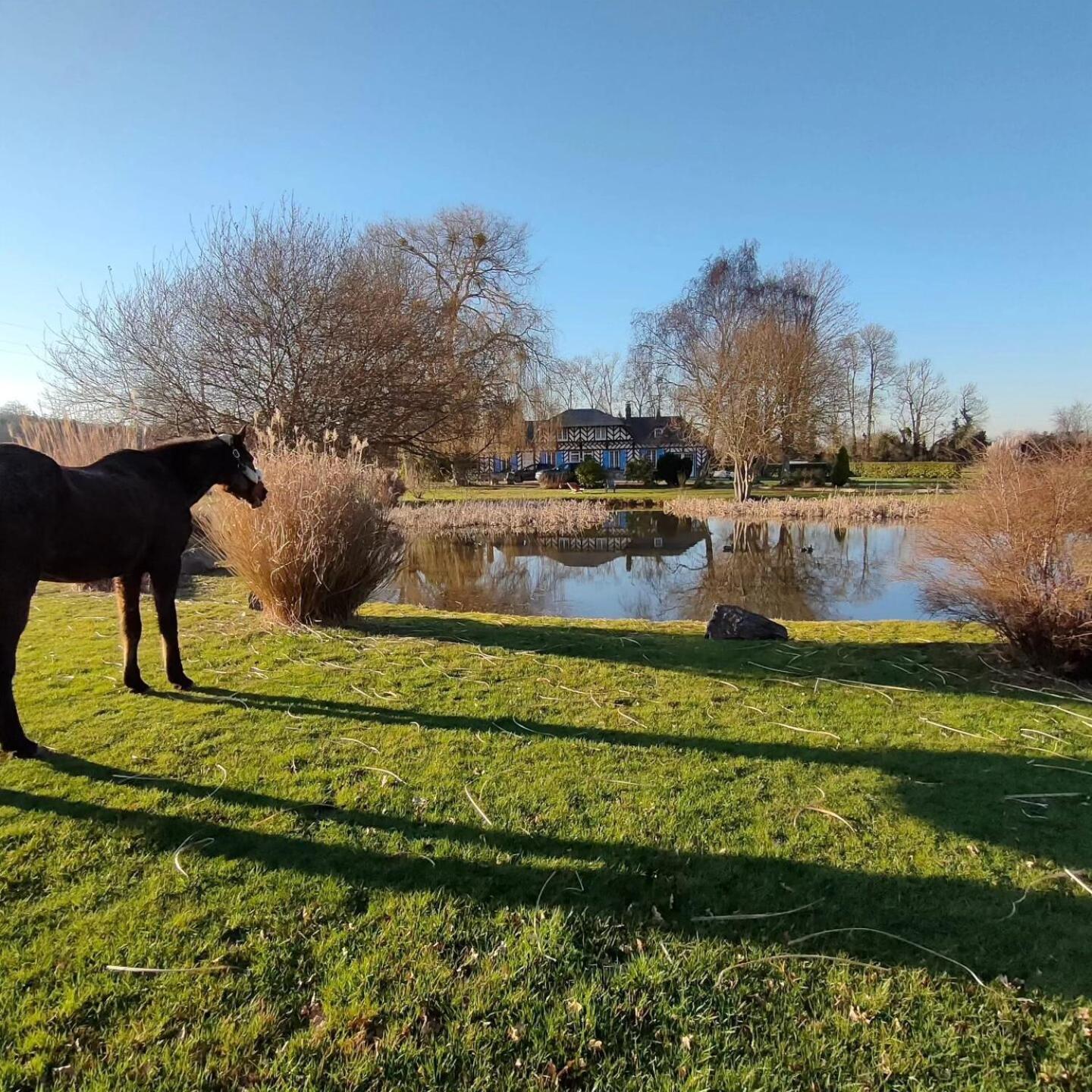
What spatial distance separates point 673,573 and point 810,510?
→ 10861 millimetres

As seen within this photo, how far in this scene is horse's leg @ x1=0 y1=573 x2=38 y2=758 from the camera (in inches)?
112

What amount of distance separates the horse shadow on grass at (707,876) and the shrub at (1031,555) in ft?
7.05

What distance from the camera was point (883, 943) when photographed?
197cm

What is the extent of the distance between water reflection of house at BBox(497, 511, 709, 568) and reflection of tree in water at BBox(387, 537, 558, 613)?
3.28 ft

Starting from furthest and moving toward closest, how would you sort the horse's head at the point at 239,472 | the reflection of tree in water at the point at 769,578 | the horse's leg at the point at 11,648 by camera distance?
the reflection of tree in water at the point at 769,578 → the horse's head at the point at 239,472 → the horse's leg at the point at 11,648

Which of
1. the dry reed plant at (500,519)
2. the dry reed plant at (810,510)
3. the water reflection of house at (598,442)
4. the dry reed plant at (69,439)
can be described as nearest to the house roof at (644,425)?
the water reflection of house at (598,442)

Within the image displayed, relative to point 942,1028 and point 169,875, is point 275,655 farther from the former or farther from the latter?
point 942,1028

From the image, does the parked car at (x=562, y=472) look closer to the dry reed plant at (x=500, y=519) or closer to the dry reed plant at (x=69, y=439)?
the dry reed plant at (x=500, y=519)

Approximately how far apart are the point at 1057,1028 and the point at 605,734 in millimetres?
2133

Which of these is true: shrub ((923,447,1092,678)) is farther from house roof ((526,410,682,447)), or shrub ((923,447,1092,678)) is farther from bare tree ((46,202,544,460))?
house roof ((526,410,682,447))

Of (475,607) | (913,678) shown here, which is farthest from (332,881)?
(475,607)

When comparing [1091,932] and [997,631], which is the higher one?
[997,631]

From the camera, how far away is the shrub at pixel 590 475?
33.9 metres

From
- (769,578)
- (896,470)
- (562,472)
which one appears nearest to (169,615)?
(769,578)
